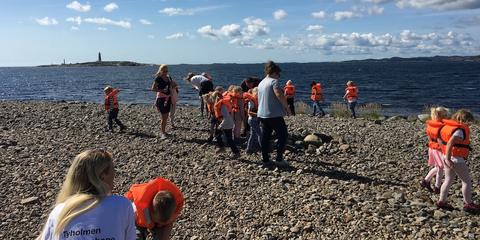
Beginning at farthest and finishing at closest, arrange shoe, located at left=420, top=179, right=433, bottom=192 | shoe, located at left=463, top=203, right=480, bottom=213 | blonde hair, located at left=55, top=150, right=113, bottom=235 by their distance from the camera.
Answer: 1. shoe, located at left=420, top=179, right=433, bottom=192
2. shoe, located at left=463, top=203, right=480, bottom=213
3. blonde hair, located at left=55, top=150, right=113, bottom=235

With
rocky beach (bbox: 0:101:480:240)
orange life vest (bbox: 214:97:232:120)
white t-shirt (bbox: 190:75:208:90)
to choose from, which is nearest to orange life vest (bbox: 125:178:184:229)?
rocky beach (bbox: 0:101:480:240)

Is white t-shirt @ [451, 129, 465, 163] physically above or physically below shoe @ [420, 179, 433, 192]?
above

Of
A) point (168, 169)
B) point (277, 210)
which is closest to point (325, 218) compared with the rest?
point (277, 210)

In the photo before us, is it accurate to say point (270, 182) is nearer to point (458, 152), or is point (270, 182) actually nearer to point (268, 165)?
point (268, 165)

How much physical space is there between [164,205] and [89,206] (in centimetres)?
142

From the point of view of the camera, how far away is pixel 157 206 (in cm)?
429

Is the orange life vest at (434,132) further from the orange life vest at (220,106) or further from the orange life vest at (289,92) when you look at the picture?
the orange life vest at (289,92)

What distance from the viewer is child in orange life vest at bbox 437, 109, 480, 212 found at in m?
6.88

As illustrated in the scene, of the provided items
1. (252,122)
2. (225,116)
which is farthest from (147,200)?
(252,122)

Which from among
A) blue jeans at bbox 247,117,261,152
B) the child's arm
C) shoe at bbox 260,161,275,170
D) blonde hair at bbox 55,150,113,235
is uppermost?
blonde hair at bbox 55,150,113,235

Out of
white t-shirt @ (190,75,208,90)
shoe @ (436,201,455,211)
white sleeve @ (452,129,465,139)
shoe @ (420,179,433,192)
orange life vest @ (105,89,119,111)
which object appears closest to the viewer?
white sleeve @ (452,129,465,139)

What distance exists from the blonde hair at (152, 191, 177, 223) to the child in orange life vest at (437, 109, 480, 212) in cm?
446

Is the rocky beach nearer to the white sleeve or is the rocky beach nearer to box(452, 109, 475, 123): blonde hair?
the white sleeve

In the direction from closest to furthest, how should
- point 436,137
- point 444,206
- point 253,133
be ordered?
point 444,206 → point 436,137 → point 253,133
